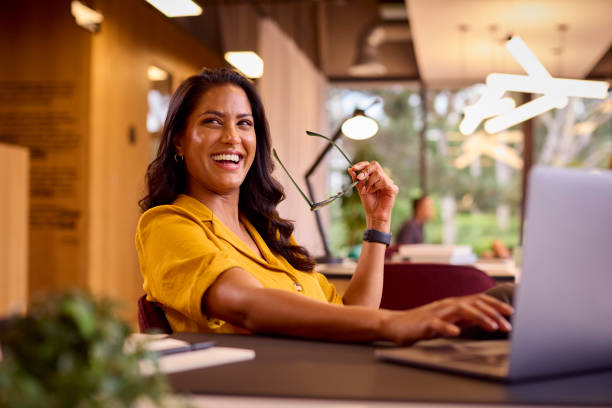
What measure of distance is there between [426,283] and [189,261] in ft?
4.50

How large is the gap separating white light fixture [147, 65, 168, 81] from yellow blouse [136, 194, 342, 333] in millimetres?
5971

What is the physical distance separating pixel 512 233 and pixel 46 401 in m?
10.7

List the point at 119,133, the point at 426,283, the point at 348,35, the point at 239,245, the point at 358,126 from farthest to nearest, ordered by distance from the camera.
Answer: the point at 348,35, the point at 119,133, the point at 358,126, the point at 426,283, the point at 239,245

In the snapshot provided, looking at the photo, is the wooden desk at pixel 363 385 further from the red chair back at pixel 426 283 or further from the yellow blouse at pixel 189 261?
the red chair back at pixel 426 283

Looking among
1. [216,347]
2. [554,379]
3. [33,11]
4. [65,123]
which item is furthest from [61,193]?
[554,379]

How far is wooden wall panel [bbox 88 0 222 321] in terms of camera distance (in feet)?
20.6

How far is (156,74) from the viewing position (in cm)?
764

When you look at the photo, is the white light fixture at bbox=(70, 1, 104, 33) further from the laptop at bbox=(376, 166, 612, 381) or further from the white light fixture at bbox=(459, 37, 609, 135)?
the laptop at bbox=(376, 166, 612, 381)

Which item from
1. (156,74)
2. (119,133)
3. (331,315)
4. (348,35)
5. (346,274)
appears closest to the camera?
(331,315)

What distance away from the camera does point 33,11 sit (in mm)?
6367

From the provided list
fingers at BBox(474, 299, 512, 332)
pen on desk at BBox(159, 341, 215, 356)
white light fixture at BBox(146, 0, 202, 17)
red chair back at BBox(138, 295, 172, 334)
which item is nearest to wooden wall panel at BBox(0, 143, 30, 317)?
white light fixture at BBox(146, 0, 202, 17)

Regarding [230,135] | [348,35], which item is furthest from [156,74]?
[230,135]

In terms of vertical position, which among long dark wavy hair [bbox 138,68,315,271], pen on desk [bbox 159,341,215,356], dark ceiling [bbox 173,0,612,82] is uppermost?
dark ceiling [bbox 173,0,612,82]

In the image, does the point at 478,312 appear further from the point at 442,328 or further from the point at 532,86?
the point at 532,86
